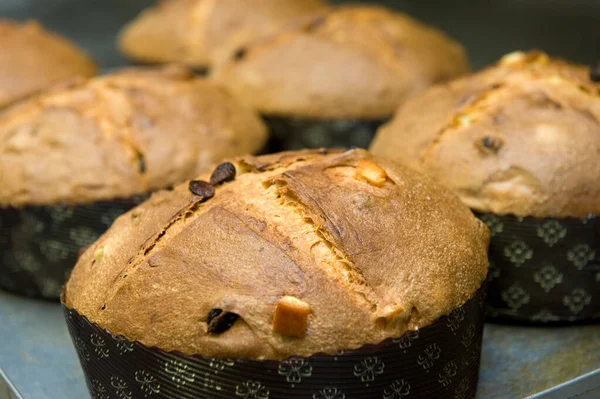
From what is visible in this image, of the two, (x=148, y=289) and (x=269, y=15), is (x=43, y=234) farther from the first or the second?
(x=269, y=15)

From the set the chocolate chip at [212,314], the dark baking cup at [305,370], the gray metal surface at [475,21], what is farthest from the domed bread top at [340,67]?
the chocolate chip at [212,314]

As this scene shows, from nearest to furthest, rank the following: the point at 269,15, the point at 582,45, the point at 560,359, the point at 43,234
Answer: the point at 560,359, the point at 43,234, the point at 582,45, the point at 269,15

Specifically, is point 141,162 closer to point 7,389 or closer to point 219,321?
point 7,389

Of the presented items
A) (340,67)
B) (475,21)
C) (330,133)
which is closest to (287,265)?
(330,133)

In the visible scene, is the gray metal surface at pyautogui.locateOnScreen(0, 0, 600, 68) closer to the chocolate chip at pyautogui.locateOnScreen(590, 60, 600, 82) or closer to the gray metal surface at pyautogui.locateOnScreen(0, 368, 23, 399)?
the chocolate chip at pyautogui.locateOnScreen(590, 60, 600, 82)

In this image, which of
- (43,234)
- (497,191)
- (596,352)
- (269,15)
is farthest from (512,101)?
(269,15)

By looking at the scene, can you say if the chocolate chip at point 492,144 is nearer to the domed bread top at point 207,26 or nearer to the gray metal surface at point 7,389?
the gray metal surface at point 7,389

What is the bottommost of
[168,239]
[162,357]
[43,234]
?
[43,234]

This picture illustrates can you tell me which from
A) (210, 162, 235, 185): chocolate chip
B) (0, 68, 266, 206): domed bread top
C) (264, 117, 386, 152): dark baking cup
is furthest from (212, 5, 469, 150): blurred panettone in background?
(210, 162, 235, 185): chocolate chip
